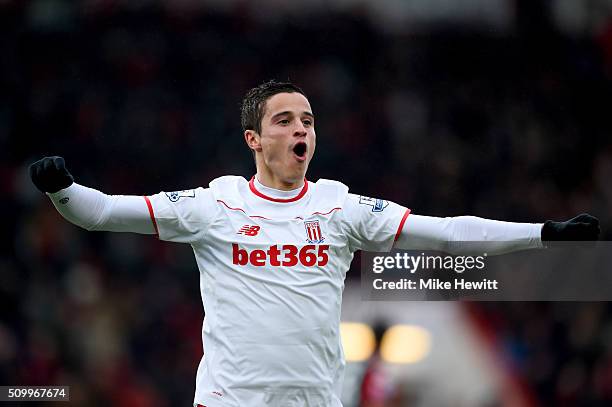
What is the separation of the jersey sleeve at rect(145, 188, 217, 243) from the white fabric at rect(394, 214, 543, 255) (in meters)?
0.80

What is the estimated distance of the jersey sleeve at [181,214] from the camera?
4.56 meters

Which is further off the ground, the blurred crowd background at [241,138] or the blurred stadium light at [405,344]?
the blurred crowd background at [241,138]

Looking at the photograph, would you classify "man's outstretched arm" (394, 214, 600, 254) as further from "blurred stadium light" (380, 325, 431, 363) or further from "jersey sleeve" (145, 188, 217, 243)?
"blurred stadium light" (380, 325, 431, 363)

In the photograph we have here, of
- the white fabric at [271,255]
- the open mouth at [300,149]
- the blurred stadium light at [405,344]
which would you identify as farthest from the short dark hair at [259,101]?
the blurred stadium light at [405,344]

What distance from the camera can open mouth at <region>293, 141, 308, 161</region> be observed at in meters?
4.67

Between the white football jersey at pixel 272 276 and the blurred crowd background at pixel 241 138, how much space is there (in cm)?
534

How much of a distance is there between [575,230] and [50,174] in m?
2.01

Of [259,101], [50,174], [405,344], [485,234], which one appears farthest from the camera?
[405,344]

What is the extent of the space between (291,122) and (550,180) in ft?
25.2

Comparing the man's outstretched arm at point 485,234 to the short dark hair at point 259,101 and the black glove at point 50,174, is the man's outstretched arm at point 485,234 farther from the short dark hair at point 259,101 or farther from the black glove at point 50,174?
the black glove at point 50,174

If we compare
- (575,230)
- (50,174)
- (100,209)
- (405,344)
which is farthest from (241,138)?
(575,230)

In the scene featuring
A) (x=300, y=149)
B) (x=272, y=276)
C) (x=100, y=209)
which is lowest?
(x=272, y=276)

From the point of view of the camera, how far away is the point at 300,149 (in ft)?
15.3

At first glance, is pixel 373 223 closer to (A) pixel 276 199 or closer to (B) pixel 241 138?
(A) pixel 276 199
